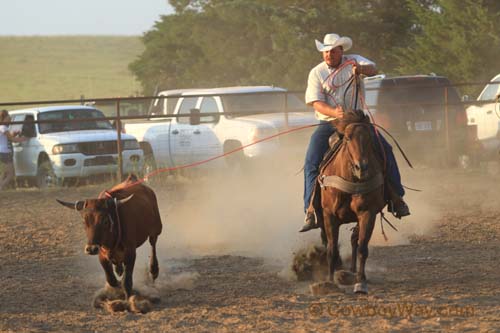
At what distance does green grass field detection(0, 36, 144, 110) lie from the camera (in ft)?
229

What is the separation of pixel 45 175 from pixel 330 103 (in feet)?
35.1

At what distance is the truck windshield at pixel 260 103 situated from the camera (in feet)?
60.8

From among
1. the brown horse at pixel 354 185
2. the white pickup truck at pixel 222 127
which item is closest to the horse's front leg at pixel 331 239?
the brown horse at pixel 354 185

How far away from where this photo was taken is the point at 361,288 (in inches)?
304

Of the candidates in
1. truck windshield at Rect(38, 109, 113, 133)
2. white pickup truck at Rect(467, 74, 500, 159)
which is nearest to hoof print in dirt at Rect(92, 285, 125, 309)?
truck windshield at Rect(38, 109, 113, 133)

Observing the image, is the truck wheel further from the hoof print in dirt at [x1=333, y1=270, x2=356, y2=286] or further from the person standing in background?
the hoof print in dirt at [x1=333, y1=270, x2=356, y2=286]

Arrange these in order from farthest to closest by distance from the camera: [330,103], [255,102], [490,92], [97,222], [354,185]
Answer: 1. [490,92]
2. [255,102]
3. [330,103]
4. [354,185]
5. [97,222]

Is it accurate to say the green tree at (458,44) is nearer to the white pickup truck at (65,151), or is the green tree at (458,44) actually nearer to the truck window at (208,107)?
the truck window at (208,107)

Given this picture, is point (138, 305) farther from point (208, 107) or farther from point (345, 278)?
point (208, 107)

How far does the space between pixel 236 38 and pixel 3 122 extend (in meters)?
23.9

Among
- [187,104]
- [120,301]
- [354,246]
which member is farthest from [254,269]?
[187,104]

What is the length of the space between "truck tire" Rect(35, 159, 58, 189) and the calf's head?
10774 mm

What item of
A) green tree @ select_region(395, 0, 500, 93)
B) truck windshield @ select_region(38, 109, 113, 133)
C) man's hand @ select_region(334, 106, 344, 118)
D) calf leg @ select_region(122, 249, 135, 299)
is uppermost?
green tree @ select_region(395, 0, 500, 93)

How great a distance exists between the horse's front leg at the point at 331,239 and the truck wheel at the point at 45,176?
10473mm
